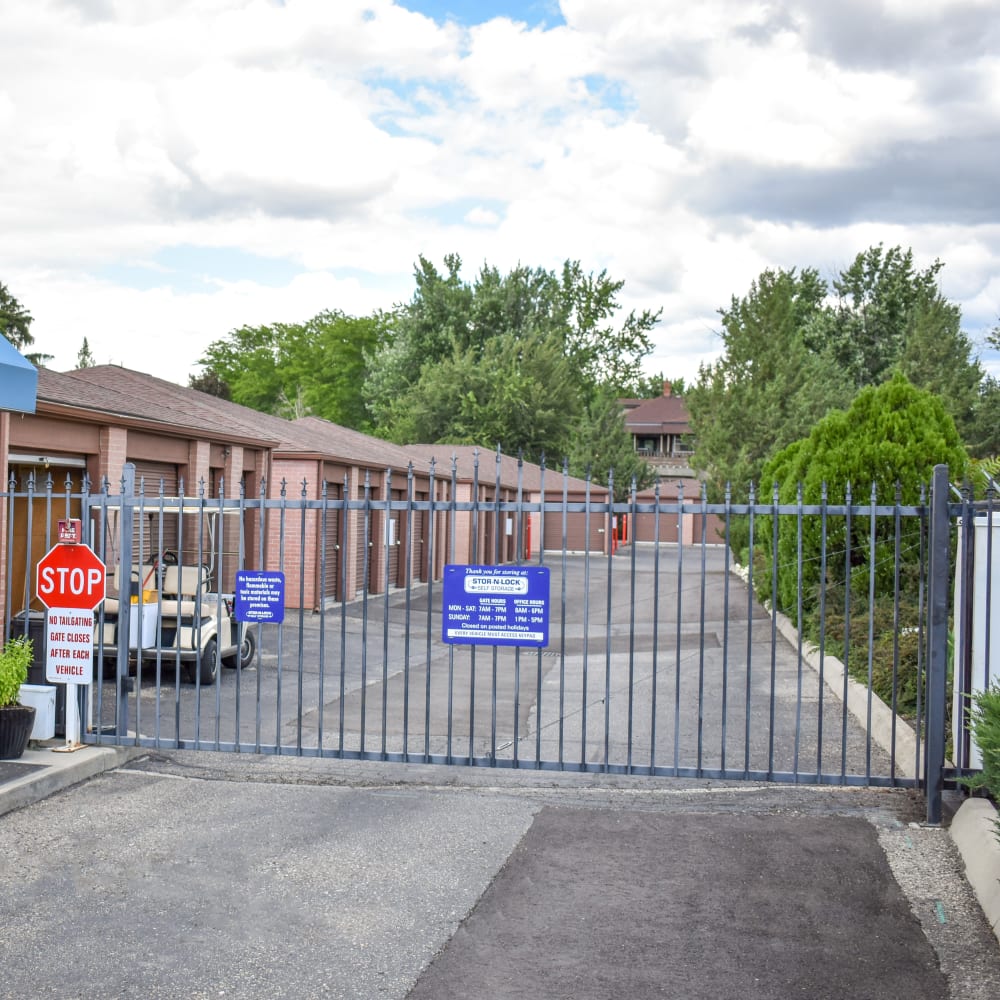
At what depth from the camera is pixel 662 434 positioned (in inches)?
3551

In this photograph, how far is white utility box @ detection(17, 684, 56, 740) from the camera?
28.0 feet

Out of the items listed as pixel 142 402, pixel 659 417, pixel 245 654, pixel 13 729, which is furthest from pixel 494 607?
pixel 659 417

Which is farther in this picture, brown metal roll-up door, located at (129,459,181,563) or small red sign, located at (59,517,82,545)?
brown metal roll-up door, located at (129,459,181,563)

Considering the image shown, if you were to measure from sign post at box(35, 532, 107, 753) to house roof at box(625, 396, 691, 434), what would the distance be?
79076mm

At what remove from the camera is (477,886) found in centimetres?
596

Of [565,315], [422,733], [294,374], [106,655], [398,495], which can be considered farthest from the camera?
[294,374]

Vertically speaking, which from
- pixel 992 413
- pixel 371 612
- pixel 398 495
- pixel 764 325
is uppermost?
pixel 764 325

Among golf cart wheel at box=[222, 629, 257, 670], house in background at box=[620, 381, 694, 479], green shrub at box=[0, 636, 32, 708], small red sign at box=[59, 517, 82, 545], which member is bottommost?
golf cart wheel at box=[222, 629, 257, 670]

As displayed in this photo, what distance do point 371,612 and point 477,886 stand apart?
58.6 feet

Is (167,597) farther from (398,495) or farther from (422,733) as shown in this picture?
(398,495)

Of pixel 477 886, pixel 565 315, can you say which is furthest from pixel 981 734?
pixel 565 315

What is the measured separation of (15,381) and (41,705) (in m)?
2.55

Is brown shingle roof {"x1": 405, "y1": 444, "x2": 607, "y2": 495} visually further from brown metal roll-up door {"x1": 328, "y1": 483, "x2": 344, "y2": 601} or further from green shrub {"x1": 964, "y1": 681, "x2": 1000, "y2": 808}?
green shrub {"x1": 964, "y1": 681, "x2": 1000, "y2": 808}

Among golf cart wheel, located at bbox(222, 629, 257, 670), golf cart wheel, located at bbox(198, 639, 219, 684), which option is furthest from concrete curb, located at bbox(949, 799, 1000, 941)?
golf cart wheel, located at bbox(222, 629, 257, 670)
